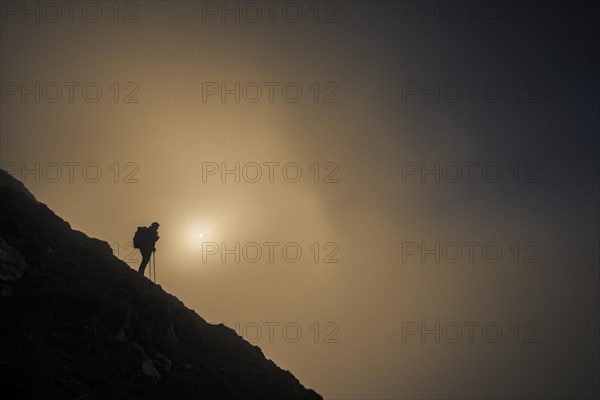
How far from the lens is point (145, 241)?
1834 inches

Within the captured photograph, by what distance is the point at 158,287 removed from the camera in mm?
44781

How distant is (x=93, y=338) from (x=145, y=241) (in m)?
19.5

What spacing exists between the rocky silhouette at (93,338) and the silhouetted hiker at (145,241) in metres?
6.91

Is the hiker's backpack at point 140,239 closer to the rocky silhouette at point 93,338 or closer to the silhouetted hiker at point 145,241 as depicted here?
the silhouetted hiker at point 145,241

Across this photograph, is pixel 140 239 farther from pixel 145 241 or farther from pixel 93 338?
pixel 93 338

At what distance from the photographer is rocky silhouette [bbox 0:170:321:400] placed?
965 inches

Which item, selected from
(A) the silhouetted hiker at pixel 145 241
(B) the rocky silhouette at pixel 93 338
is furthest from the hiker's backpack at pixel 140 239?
(B) the rocky silhouette at pixel 93 338

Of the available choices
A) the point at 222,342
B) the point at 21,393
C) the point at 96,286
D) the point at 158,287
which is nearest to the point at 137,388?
the point at 21,393

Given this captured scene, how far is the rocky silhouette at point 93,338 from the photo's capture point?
24500mm

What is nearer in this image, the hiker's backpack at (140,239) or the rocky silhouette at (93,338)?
the rocky silhouette at (93,338)

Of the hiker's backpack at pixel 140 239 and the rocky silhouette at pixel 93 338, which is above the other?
the hiker's backpack at pixel 140 239

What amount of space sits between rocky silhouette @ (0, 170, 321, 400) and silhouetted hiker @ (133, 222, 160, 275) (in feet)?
22.7

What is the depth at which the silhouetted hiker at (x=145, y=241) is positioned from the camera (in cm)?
4647

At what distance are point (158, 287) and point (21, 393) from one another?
22.4 meters
